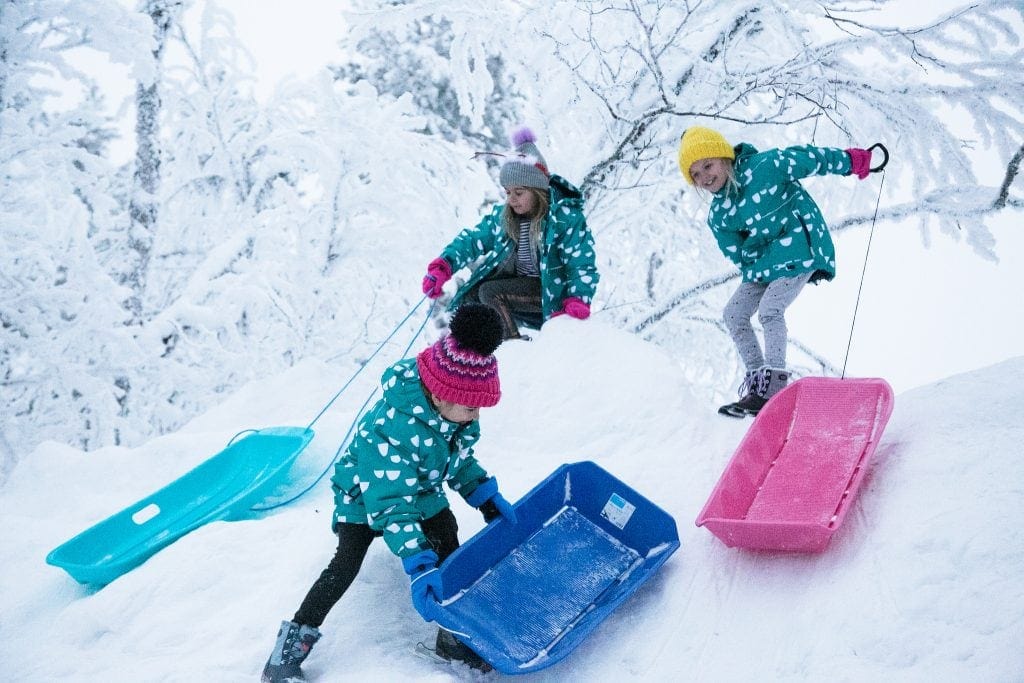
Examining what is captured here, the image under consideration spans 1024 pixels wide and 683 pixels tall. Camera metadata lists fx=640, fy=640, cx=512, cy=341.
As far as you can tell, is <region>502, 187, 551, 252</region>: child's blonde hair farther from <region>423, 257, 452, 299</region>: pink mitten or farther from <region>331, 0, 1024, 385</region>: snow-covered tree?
<region>331, 0, 1024, 385</region>: snow-covered tree

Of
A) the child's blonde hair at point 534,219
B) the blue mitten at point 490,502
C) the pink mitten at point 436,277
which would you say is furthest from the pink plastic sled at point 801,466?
the pink mitten at point 436,277

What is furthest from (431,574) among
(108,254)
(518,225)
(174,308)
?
(108,254)

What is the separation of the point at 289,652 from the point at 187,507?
67.8 inches

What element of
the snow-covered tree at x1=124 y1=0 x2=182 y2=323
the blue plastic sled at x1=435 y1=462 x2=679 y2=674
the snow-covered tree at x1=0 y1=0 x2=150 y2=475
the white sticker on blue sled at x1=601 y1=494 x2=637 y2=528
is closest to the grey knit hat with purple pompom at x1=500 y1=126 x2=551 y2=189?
the blue plastic sled at x1=435 y1=462 x2=679 y2=674

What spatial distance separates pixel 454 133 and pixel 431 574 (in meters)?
8.04

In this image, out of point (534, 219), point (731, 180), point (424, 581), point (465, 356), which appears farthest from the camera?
point (534, 219)

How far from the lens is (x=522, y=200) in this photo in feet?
11.2

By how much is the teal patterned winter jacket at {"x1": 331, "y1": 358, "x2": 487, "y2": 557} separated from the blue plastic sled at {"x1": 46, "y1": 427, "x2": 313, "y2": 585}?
1149 millimetres

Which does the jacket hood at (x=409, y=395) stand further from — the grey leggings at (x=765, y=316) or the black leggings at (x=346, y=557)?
the grey leggings at (x=765, y=316)

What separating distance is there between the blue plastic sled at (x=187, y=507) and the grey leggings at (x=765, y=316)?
7.57 ft

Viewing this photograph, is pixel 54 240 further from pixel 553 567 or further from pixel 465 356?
pixel 553 567

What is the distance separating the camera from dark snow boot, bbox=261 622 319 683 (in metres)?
1.86

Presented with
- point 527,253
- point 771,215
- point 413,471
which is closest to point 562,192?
point 527,253

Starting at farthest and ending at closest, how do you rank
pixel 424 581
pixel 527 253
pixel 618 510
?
1. pixel 527 253
2. pixel 618 510
3. pixel 424 581
